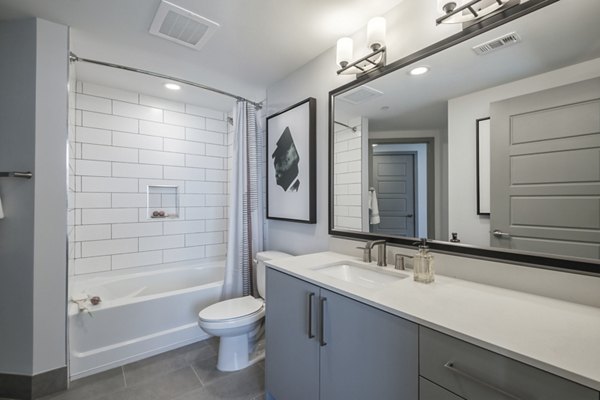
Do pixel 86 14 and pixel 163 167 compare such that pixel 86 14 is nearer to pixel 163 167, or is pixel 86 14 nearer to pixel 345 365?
pixel 163 167

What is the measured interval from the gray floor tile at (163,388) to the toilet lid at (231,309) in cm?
40

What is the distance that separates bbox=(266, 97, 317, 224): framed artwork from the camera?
2072 mm

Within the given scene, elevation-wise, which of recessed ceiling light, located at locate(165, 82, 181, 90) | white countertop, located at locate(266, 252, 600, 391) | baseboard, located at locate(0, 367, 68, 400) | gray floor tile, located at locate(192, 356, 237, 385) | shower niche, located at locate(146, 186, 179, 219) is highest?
recessed ceiling light, located at locate(165, 82, 181, 90)

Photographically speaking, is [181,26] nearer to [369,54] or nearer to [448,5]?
[369,54]

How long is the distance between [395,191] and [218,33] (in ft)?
4.97

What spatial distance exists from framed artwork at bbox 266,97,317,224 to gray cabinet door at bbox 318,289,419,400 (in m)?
1.03

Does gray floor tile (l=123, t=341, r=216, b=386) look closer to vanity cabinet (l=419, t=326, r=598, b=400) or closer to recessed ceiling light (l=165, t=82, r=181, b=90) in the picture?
vanity cabinet (l=419, t=326, r=598, b=400)

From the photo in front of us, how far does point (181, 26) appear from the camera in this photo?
5.48 feet

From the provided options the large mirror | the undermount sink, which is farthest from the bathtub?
the large mirror

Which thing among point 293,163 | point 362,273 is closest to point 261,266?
point 293,163

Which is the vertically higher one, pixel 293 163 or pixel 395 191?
pixel 293 163

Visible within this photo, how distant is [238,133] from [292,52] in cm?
85

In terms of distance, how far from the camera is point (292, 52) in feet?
6.53

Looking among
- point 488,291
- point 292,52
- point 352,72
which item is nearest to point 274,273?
point 488,291
